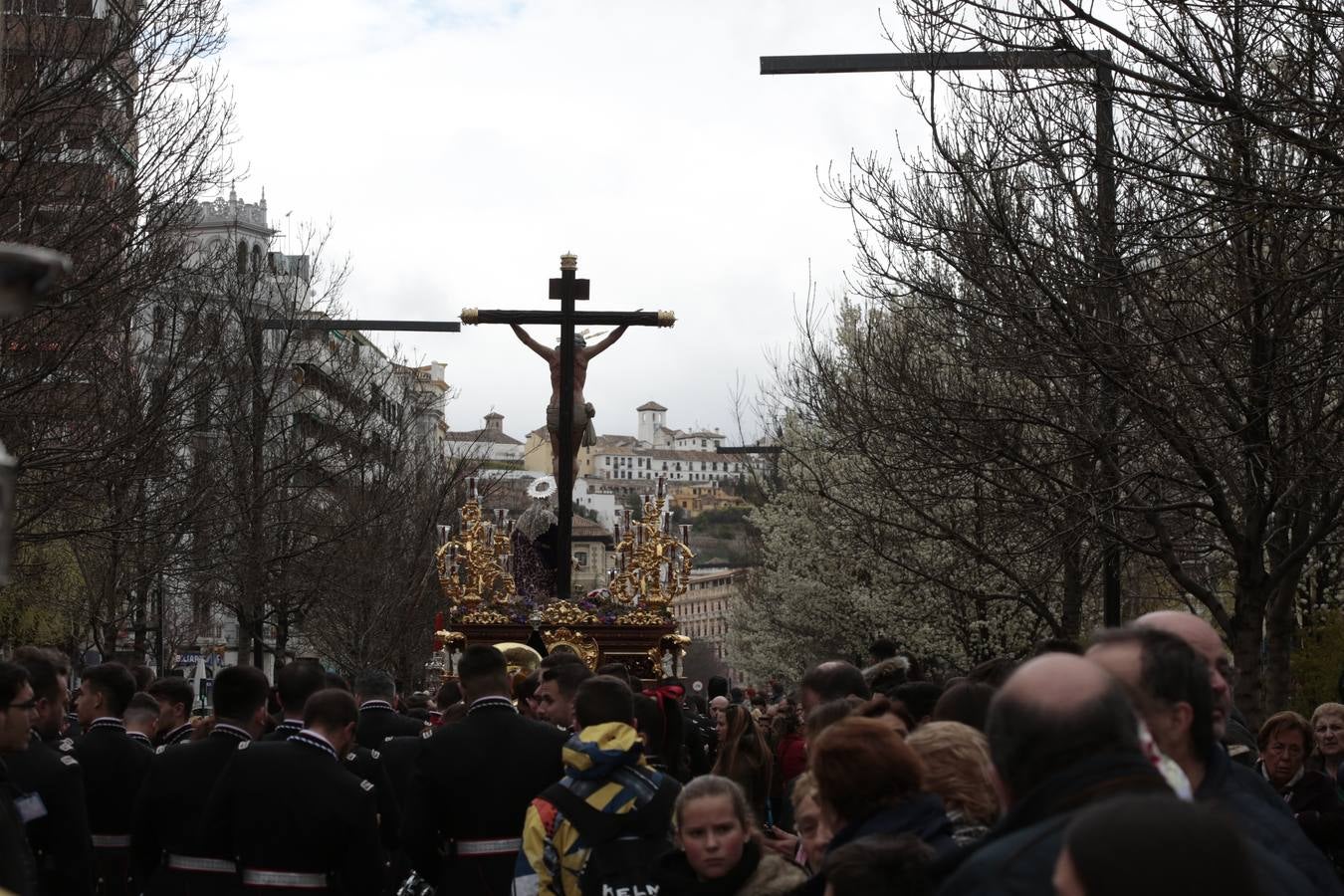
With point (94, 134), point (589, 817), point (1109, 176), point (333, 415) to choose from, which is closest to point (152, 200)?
point (94, 134)

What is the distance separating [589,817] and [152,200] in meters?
12.1

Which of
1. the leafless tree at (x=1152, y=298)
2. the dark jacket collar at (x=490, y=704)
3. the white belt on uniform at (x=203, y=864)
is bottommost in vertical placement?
the white belt on uniform at (x=203, y=864)

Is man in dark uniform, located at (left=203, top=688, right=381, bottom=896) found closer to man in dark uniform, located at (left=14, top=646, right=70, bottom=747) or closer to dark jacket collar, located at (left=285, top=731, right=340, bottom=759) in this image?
dark jacket collar, located at (left=285, top=731, right=340, bottom=759)

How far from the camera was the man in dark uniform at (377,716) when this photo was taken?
12.0 m

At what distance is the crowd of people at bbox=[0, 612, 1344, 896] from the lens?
3525mm

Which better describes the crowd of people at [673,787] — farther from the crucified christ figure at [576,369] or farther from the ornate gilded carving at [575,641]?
the crucified christ figure at [576,369]

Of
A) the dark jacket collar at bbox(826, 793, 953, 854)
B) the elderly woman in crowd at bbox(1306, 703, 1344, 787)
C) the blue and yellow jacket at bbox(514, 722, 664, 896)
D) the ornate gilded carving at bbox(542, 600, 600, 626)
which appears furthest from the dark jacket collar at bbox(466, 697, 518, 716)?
the ornate gilded carving at bbox(542, 600, 600, 626)

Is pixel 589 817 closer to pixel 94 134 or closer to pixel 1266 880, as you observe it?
pixel 1266 880

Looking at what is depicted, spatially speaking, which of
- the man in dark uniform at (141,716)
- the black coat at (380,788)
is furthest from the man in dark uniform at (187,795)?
the man in dark uniform at (141,716)

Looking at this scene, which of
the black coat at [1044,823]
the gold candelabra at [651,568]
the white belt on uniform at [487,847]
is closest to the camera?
the black coat at [1044,823]

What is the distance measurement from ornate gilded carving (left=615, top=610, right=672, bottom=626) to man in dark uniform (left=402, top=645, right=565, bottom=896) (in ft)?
43.5

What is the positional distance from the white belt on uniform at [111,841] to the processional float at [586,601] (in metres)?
11.4

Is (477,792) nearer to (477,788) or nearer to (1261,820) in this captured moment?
(477,788)

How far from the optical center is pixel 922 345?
794 inches
